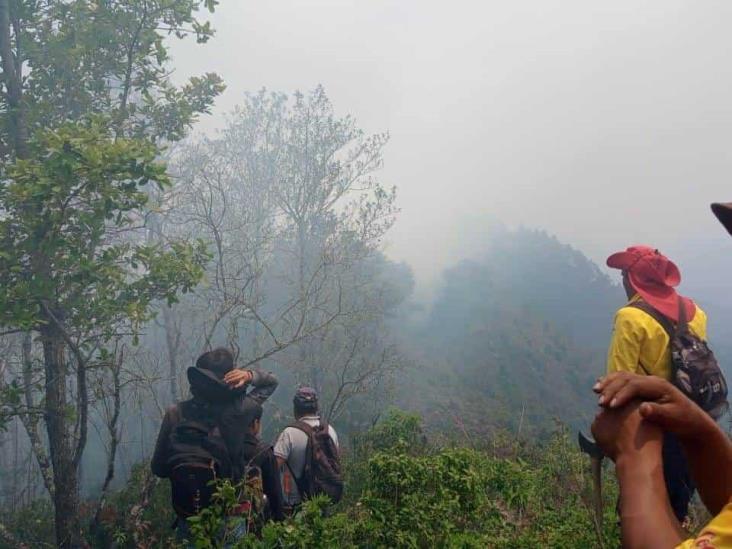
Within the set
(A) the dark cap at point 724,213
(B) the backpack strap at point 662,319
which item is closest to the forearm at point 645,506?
(A) the dark cap at point 724,213

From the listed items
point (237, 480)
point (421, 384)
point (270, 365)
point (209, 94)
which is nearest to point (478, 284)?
point (421, 384)

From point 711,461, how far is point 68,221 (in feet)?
14.0

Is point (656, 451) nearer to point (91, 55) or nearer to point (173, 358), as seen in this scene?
point (91, 55)

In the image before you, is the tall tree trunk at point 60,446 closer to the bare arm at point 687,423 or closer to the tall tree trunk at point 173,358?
the tall tree trunk at point 173,358

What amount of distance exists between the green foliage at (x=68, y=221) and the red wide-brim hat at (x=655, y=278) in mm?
3172

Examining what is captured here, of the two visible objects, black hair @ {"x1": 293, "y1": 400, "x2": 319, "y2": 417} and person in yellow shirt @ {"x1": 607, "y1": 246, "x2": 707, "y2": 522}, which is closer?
person in yellow shirt @ {"x1": 607, "y1": 246, "x2": 707, "y2": 522}

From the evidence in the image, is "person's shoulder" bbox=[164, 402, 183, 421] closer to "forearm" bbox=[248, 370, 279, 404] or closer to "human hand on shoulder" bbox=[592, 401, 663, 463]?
"forearm" bbox=[248, 370, 279, 404]

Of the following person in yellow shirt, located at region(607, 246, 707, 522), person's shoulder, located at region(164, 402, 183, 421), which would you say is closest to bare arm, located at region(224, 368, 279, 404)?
person's shoulder, located at region(164, 402, 183, 421)

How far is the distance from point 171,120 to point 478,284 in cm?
3307

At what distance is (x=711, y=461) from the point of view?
1.07 m

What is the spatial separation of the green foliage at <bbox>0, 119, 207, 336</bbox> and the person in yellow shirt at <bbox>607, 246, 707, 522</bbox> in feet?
10.4

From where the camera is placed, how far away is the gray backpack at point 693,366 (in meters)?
2.73

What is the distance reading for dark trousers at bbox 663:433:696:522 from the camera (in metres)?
2.31

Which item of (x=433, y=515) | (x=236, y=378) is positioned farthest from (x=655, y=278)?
(x=236, y=378)
